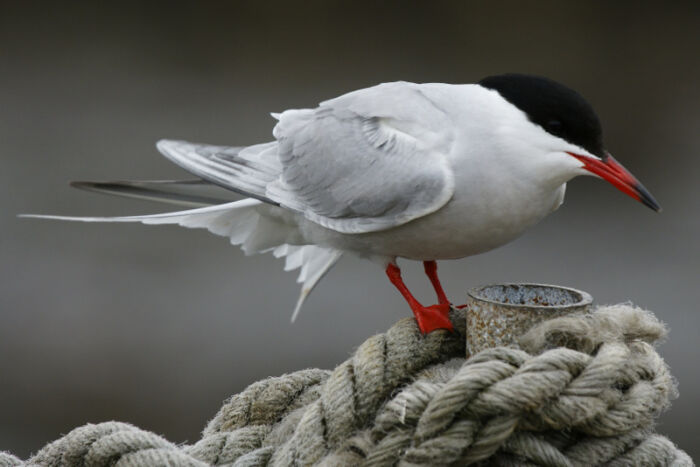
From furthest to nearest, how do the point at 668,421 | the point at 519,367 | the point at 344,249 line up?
the point at 668,421, the point at 344,249, the point at 519,367

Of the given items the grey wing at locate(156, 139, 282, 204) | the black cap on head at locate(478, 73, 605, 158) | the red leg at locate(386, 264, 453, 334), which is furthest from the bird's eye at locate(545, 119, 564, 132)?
the grey wing at locate(156, 139, 282, 204)

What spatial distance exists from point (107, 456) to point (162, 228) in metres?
2.38

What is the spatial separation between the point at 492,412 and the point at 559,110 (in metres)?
0.43

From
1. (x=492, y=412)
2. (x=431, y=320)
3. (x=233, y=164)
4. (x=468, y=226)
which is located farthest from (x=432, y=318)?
(x=233, y=164)

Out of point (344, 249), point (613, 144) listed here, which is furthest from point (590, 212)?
point (344, 249)

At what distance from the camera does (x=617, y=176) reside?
94 cm

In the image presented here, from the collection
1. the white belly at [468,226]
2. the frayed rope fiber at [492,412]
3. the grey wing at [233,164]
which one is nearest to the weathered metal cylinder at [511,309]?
the frayed rope fiber at [492,412]

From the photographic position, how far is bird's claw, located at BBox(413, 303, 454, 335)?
2.98 feet

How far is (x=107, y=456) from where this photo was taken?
2.43ft

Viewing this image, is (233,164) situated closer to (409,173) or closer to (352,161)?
(352,161)

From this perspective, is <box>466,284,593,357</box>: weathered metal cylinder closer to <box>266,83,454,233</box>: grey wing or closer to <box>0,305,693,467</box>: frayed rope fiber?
<box>0,305,693,467</box>: frayed rope fiber

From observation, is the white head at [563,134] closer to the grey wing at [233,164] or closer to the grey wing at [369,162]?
the grey wing at [369,162]

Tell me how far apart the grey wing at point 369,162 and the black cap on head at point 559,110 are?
12cm

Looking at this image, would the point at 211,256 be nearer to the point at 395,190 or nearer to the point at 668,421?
the point at 668,421
